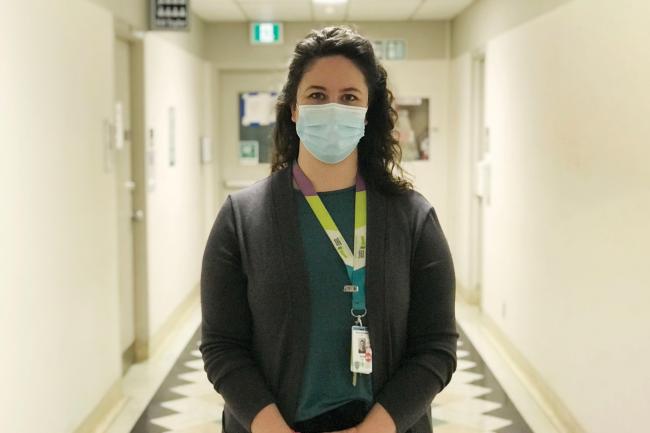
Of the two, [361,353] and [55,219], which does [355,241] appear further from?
[55,219]

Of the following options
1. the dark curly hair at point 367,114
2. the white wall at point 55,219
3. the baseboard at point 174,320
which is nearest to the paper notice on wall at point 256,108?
the baseboard at point 174,320

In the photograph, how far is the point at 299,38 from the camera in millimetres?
7684

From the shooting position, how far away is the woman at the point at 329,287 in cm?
142

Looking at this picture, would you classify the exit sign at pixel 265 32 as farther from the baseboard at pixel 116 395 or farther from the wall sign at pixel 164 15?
the baseboard at pixel 116 395

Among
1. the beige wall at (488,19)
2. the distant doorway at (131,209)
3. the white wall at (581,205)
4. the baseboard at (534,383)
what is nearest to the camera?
the white wall at (581,205)

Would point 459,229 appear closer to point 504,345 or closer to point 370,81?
point 504,345

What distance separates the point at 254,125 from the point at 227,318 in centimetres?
659

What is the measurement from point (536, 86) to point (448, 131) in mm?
3275

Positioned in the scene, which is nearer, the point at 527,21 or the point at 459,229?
the point at 527,21

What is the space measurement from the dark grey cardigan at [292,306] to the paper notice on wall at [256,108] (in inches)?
254

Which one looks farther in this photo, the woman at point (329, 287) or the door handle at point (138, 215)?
the door handle at point (138, 215)

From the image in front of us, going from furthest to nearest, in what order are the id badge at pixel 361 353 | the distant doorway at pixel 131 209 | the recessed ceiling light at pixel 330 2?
the recessed ceiling light at pixel 330 2 → the distant doorway at pixel 131 209 → the id badge at pixel 361 353

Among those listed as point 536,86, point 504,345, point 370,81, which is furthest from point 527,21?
point 370,81

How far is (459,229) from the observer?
732 centimetres
